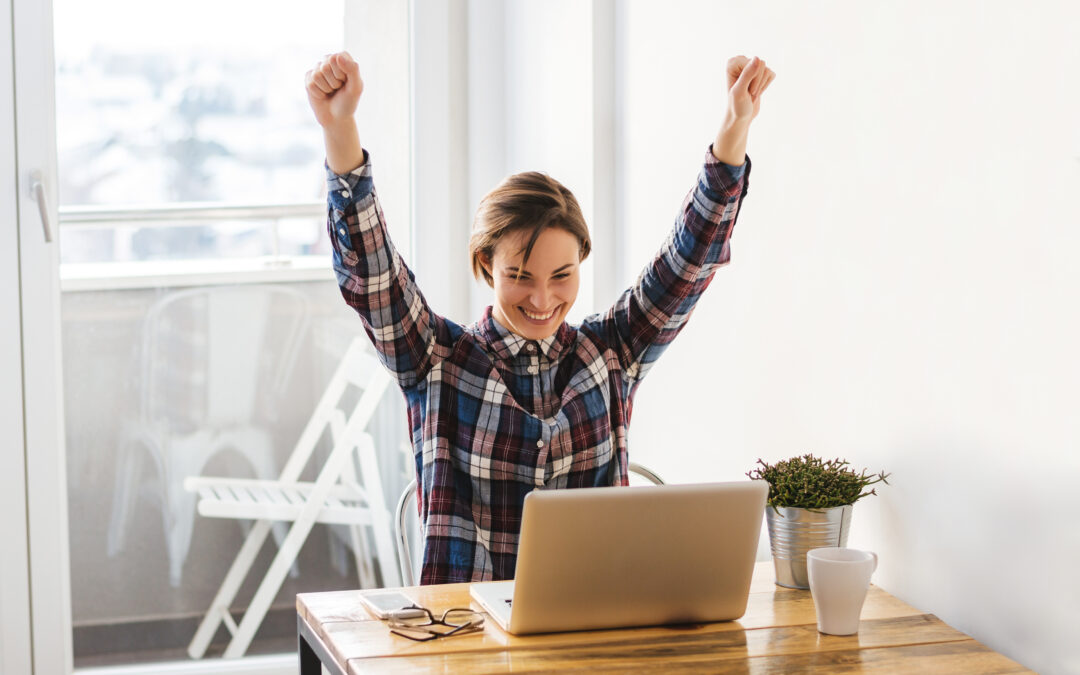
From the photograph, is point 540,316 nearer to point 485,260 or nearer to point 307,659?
point 485,260

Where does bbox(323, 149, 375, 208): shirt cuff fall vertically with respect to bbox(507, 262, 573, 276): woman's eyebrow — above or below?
above

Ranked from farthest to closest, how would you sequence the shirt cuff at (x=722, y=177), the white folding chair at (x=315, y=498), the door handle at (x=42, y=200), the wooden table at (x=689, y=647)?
the white folding chair at (x=315, y=498)
the door handle at (x=42, y=200)
the shirt cuff at (x=722, y=177)
the wooden table at (x=689, y=647)

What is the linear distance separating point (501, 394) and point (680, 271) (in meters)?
0.31

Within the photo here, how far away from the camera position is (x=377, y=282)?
1.51 metres

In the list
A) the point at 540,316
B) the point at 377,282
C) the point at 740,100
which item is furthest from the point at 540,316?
the point at 740,100

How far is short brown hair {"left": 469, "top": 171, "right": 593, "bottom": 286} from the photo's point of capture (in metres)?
1.57

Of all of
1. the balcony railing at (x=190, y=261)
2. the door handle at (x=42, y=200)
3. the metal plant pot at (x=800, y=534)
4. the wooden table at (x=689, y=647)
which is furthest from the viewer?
the balcony railing at (x=190, y=261)

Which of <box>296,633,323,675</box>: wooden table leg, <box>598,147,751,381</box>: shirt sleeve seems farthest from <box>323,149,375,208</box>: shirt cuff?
<box>296,633,323,675</box>: wooden table leg

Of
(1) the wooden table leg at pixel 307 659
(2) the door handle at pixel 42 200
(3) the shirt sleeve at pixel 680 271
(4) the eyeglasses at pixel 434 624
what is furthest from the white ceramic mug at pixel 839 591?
(2) the door handle at pixel 42 200

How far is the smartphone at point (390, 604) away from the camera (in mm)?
1286

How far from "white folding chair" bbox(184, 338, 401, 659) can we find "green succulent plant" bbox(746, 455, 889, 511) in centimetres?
152

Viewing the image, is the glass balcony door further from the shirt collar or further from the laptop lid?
the laptop lid

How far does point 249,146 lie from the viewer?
2705 mm

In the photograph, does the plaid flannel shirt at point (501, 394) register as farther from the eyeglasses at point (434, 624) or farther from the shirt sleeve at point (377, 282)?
the eyeglasses at point (434, 624)
